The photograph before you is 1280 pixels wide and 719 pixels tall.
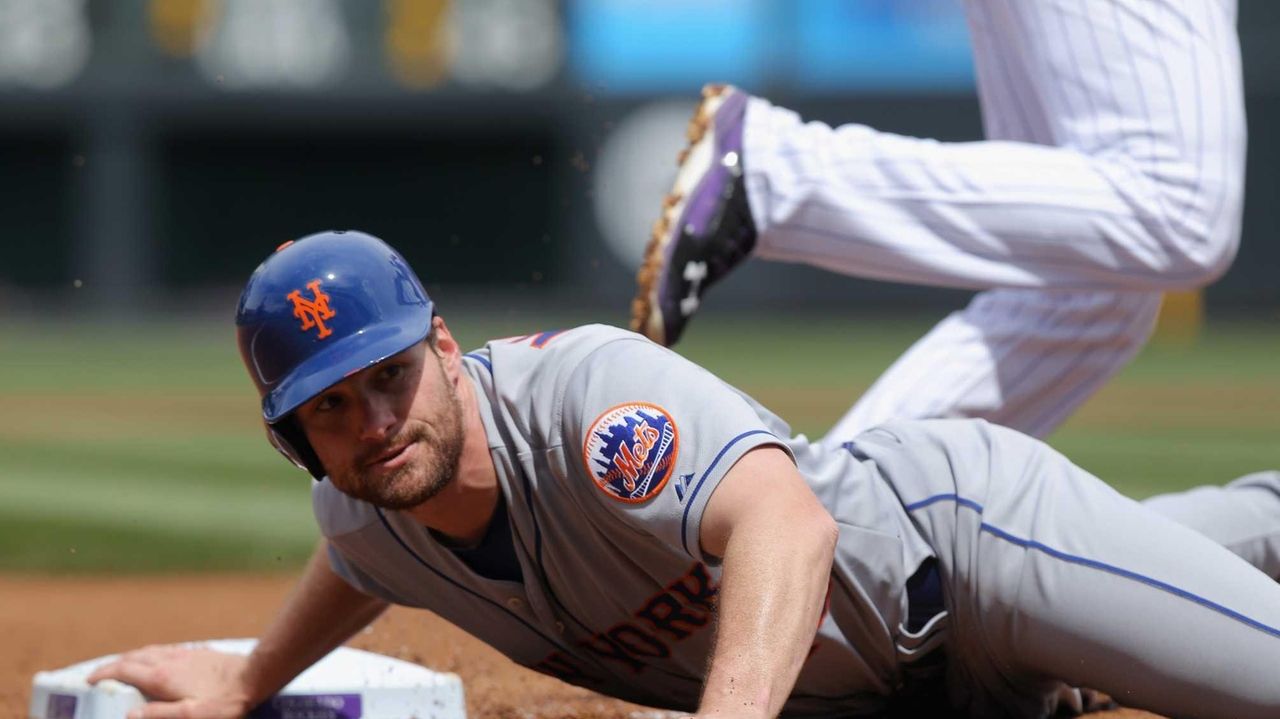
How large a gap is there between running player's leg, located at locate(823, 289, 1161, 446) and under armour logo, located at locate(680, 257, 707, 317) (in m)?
0.35

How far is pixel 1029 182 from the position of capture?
8.44ft

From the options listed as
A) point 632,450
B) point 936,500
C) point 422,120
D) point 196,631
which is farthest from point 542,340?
point 422,120

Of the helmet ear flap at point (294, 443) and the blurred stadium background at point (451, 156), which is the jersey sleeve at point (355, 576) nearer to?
the helmet ear flap at point (294, 443)

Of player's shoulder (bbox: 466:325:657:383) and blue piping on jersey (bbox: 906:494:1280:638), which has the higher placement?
player's shoulder (bbox: 466:325:657:383)

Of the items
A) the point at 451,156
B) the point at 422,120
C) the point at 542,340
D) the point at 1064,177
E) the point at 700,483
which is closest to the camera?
the point at 700,483

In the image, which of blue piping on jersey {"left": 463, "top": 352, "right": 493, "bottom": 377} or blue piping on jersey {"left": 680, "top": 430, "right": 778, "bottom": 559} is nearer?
blue piping on jersey {"left": 680, "top": 430, "right": 778, "bottom": 559}

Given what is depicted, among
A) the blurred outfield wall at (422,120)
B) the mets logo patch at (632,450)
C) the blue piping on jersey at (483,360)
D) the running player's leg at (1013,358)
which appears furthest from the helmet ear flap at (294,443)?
the blurred outfield wall at (422,120)

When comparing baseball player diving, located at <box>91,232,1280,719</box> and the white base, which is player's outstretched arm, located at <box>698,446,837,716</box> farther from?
the white base

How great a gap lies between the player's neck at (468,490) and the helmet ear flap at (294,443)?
136mm

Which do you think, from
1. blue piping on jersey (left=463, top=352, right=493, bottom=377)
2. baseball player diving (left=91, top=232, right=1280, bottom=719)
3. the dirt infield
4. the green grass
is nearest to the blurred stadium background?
the green grass

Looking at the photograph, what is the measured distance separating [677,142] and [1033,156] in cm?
1319

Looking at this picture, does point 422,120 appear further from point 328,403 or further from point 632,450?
point 632,450

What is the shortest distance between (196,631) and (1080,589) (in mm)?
2064

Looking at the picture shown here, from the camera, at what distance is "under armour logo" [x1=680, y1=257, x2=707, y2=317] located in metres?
2.65
